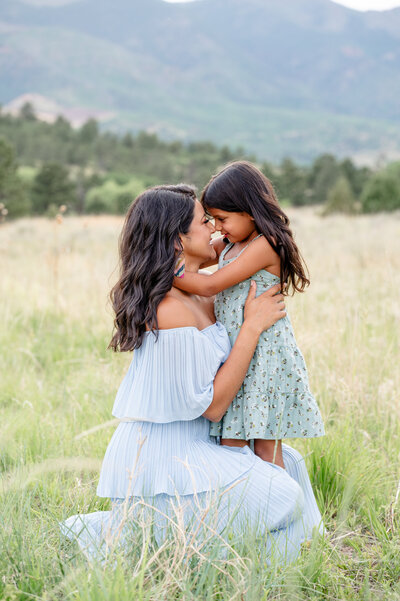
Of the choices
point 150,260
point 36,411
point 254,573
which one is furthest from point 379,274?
point 254,573

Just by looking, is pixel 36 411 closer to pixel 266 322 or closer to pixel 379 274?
pixel 266 322

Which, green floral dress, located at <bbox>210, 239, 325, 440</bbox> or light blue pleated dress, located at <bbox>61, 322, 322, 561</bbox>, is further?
green floral dress, located at <bbox>210, 239, 325, 440</bbox>

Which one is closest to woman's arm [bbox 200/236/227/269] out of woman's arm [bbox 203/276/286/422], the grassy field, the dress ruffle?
woman's arm [bbox 203/276/286/422]

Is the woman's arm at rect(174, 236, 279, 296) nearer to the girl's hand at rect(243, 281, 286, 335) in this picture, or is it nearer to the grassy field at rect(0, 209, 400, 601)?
the girl's hand at rect(243, 281, 286, 335)

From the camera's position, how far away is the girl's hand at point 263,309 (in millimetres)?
2299

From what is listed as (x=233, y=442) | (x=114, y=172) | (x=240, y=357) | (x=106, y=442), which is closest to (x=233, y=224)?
(x=240, y=357)

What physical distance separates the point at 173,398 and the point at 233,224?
0.76 metres

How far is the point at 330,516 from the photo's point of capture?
2.43m

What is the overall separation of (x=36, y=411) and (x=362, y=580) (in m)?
2.07

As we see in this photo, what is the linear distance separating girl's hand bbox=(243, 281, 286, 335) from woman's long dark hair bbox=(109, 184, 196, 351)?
34cm

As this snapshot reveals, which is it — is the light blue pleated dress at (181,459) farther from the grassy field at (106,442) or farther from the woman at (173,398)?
the grassy field at (106,442)

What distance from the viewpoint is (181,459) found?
2117mm

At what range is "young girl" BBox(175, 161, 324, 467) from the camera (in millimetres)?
2322

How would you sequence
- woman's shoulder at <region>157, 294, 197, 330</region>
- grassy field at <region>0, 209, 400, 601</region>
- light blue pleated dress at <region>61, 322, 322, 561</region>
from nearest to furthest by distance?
grassy field at <region>0, 209, 400, 601</region>, light blue pleated dress at <region>61, 322, 322, 561</region>, woman's shoulder at <region>157, 294, 197, 330</region>
